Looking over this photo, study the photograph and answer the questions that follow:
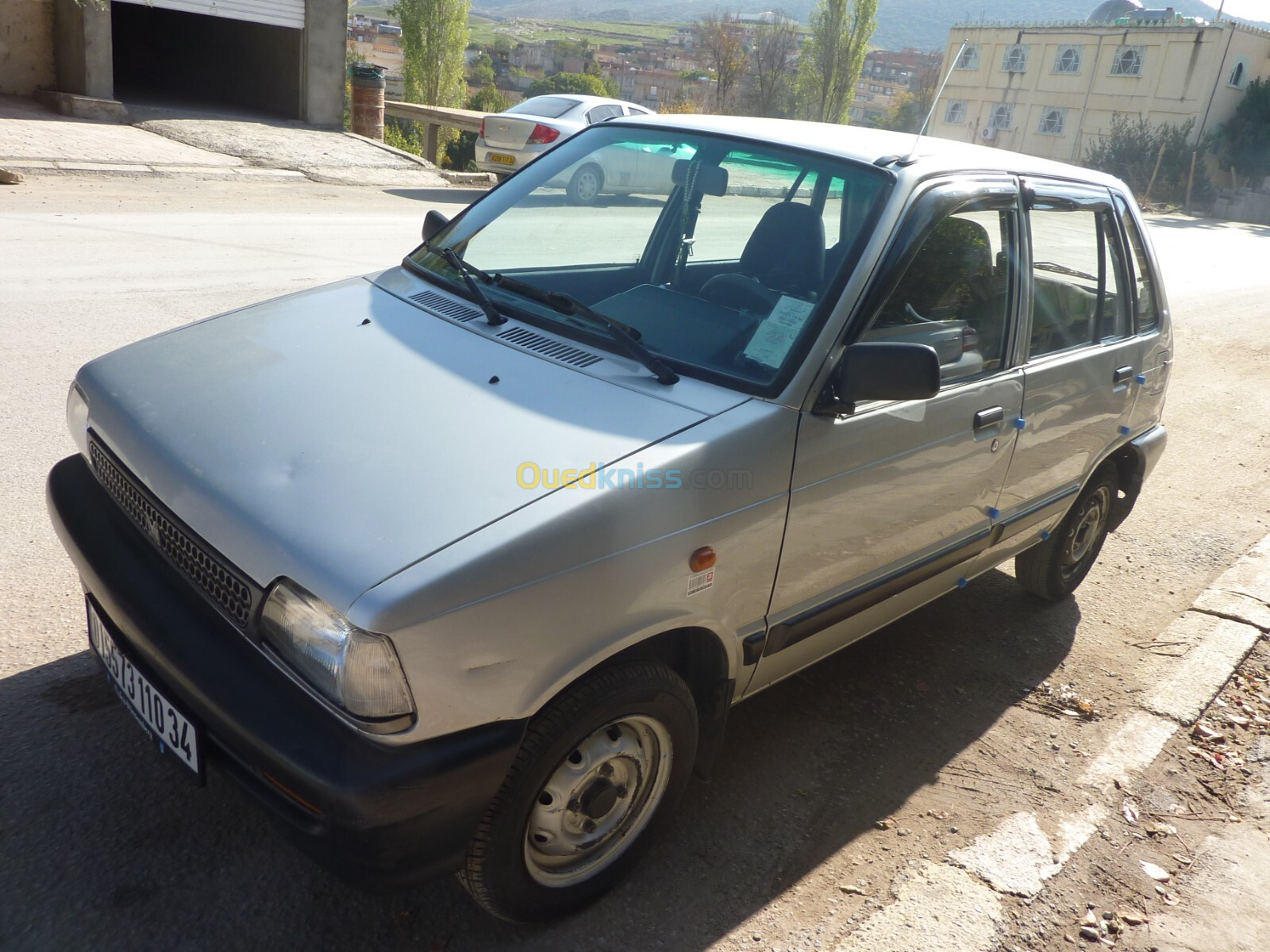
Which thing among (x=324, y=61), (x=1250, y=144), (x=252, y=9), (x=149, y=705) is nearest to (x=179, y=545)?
(x=149, y=705)

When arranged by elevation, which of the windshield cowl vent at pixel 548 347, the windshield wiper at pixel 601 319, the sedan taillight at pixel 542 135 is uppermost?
the windshield wiper at pixel 601 319

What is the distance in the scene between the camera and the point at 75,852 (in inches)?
96.5

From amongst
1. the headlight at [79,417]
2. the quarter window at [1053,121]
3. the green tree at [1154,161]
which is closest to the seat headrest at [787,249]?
the headlight at [79,417]

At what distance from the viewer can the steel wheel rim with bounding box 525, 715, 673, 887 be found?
2307 mm

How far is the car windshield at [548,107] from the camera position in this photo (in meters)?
16.4

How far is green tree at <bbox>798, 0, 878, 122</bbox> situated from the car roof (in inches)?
1827

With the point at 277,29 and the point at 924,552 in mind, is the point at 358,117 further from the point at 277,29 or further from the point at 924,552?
the point at 924,552

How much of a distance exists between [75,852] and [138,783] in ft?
0.86

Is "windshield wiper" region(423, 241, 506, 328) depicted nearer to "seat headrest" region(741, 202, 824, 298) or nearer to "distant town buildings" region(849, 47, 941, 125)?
"seat headrest" region(741, 202, 824, 298)

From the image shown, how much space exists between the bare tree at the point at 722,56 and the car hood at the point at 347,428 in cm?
4973

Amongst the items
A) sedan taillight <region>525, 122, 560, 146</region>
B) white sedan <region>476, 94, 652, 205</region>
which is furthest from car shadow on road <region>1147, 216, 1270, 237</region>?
sedan taillight <region>525, 122, 560, 146</region>

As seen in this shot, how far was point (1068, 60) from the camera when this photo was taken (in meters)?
53.6

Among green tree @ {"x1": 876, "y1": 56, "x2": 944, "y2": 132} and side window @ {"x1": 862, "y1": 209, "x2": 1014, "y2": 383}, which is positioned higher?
green tree @ {"x1": 876, "y1": 56, "x2": 944, "y2": 132}

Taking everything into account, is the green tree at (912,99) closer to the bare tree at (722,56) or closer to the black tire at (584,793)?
the bare tree at (722,56)
